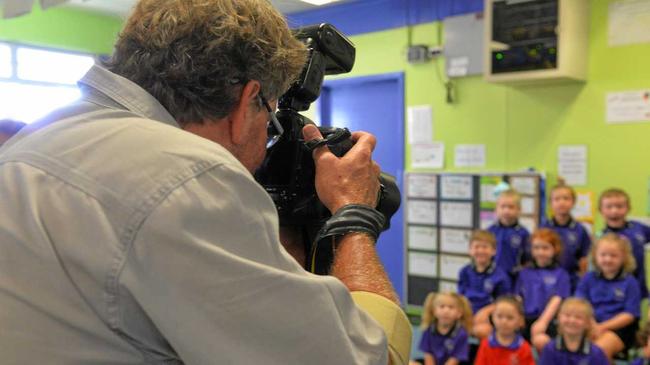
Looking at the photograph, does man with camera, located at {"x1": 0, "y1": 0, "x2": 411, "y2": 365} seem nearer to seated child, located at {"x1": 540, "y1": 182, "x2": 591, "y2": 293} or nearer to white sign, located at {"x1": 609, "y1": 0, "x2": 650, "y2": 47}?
seated child, located at {"x1": 540, "y1": 182, "x2": 591, "y2": 293}

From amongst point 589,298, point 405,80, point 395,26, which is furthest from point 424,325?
point 395,26

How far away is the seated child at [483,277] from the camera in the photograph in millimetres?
3900

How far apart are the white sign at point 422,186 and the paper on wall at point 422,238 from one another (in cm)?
28

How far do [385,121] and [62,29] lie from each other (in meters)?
3.29

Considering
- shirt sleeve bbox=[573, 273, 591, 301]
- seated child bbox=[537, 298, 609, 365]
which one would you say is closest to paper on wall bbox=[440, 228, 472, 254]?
shirt sleeve bbox=[573, 273, 591, 301]

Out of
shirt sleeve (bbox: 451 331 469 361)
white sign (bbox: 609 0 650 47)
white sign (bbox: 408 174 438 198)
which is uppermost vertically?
white sign (bbox: 609 0 650 47)

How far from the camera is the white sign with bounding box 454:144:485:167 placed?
4.71m

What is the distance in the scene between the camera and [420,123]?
16.5 feet

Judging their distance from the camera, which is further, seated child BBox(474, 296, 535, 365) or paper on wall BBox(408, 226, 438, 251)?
paper on wall BBox(408, 226, 438, 251)

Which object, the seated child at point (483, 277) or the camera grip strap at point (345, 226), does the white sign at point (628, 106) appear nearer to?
the seated child at point (483, 277)

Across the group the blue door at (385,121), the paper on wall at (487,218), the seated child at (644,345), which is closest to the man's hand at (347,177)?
the seated child at (644,345)

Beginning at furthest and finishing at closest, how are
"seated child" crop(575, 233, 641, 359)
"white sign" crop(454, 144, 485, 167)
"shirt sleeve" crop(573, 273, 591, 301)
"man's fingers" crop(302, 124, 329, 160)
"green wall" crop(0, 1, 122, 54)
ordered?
"green wall" crop(0, 1, 122, 54), "white sign" crop(454, 144, 485, 167), "shirt sleeve" crop(573, 273, 591, 301), "seated child" crop(575, 233, 641, 359), "man's fingers" crop(302, 124, 329, 160)

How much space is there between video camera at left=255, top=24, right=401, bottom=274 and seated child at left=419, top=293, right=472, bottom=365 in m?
2.52

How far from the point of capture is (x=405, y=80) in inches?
202
